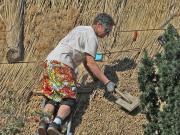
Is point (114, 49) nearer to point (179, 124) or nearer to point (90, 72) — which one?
point (90, 72)

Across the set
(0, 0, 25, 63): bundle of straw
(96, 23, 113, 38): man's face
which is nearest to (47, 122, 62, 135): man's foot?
(96, 23, 113, 38): man's face

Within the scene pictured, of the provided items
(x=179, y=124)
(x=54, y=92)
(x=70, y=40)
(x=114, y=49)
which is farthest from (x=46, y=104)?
(x=179, y=124)

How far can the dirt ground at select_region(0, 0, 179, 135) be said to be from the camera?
7.02m

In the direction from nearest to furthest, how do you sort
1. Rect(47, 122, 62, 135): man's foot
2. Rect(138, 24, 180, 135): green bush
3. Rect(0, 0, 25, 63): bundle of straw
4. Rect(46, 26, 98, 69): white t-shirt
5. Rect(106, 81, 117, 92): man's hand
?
Rect(138, 24, 180, 135): green bush
Rect(47, 122, 62, 135): man's foot
Rect(106, 81, 117, 92): man's hand
Rect(46, 26, 98, 69): white t-shirt
Rect(0, 0, 25, 63): bundle of straw

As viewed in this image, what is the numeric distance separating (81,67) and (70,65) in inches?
23.3

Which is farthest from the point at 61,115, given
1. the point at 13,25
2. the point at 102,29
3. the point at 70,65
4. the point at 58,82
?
the point at 13,25

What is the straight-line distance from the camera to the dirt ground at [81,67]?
23.0 feet

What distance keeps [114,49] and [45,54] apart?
0.76 metres

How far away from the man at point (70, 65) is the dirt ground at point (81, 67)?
0.23 m

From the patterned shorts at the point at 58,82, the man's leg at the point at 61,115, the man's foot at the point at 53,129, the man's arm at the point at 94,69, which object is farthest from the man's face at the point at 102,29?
the man's foot at the point at 53,129

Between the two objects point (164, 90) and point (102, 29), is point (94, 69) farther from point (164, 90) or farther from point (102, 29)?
point (164, 90)

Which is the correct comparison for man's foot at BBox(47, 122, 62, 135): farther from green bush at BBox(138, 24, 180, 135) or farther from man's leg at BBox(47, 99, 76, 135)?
green bush at BBox(138, 24, 180, 135)

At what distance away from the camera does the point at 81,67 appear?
778 cm

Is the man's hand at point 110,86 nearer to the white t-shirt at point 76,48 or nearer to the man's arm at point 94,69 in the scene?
the man's arm at point 94,69
